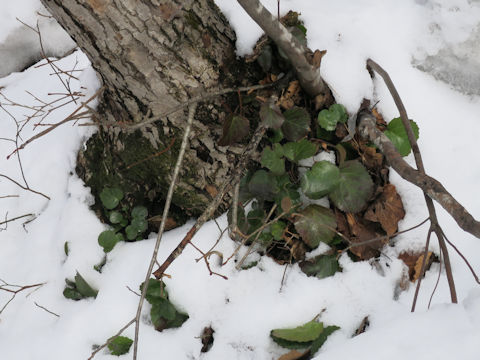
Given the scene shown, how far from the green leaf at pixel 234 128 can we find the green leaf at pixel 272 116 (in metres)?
0.06

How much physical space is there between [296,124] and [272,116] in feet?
0.31

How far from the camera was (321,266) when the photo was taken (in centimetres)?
114

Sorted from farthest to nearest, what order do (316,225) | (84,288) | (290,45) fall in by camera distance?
(84,288) → (316,225) → (290,45)

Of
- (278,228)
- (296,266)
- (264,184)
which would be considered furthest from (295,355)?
(264,184)

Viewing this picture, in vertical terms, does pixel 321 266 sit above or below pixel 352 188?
below

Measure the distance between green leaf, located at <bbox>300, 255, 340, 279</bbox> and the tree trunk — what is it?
37 centimetres

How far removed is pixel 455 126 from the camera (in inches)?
47.3

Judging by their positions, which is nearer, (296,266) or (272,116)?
(272,116)

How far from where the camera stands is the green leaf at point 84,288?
1.25 metres

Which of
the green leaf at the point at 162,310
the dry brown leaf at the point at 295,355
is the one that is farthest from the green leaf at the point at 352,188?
the green leaf at the point at 162,310

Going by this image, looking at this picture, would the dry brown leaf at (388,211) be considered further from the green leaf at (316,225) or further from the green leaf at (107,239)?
the green leaf at (107,239)

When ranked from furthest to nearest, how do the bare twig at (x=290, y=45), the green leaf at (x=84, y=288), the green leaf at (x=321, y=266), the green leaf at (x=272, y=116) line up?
the green leaf at (x=84, y=288) → the green leaf at (x=321, y=266) → the green leaf at (x=272, y=116) → the bare twig at (x=290, y=45)

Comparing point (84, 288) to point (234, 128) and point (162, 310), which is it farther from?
point (234, 128)

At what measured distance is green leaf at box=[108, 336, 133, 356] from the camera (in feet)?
3.77
